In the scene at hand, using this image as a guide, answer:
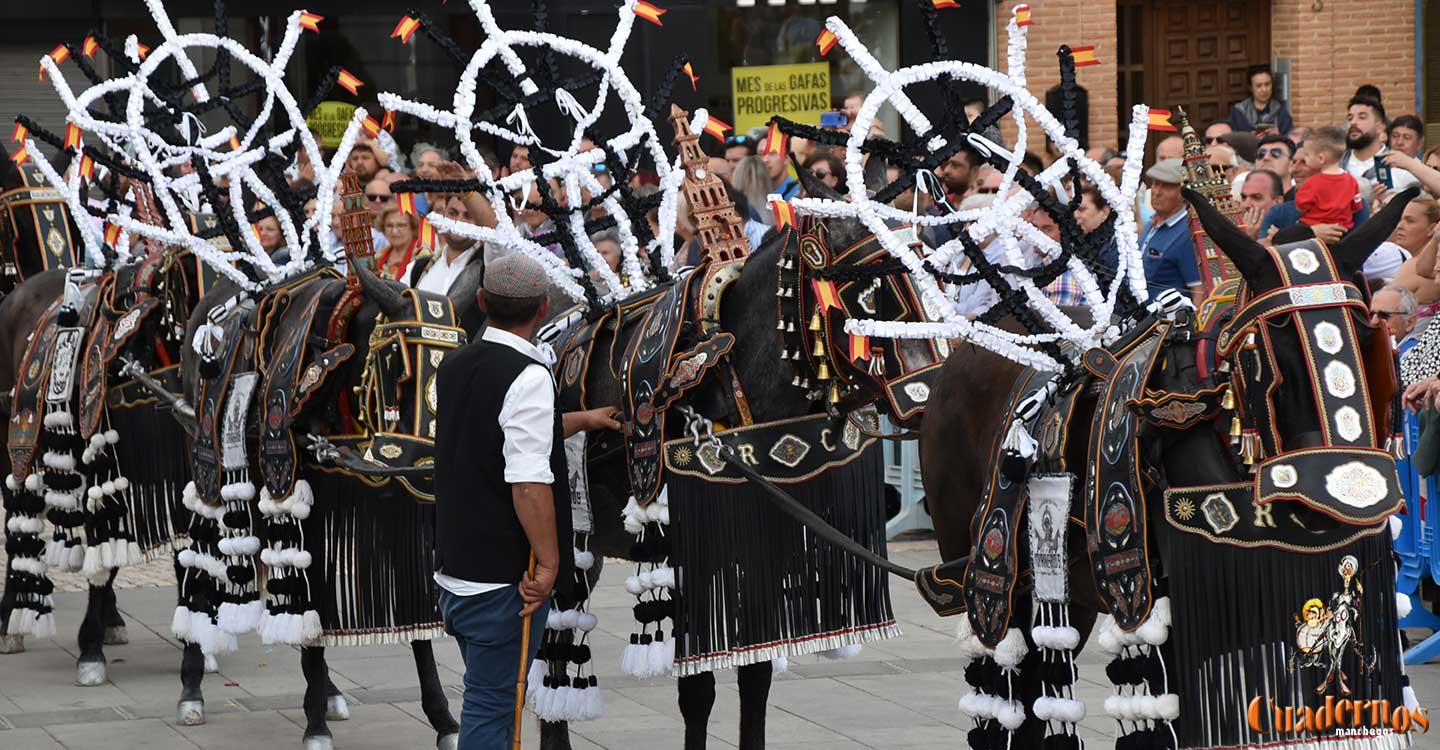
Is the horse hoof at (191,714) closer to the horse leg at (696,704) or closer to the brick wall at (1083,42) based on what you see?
the horse leg at (696,704)

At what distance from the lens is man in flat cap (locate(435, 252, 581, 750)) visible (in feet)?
16.8

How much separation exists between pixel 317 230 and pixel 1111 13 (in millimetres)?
11600

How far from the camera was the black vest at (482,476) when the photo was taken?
5.14 m

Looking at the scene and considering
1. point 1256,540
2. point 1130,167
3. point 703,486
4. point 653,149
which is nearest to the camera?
point 1256,540

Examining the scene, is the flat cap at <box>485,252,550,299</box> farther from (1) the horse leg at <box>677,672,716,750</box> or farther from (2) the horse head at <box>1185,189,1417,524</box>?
(2) the horse head at <box>1185,189,1417,524</box>

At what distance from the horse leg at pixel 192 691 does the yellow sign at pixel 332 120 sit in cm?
783

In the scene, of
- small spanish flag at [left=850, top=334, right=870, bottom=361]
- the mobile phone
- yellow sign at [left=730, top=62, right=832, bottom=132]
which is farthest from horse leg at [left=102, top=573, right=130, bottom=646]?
yellow sign at [left=730, top=62, right=832, bottom=132]

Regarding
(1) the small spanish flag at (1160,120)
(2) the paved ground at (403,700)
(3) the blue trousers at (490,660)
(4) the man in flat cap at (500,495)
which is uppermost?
(1) the small spanish flag at (1160,120)

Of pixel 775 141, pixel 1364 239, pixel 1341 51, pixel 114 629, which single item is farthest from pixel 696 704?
pixel 1341 51

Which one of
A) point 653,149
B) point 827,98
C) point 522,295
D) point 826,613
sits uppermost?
point 827,98

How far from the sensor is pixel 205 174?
24.7ft

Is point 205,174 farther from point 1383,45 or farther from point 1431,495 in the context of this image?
point 1383,45

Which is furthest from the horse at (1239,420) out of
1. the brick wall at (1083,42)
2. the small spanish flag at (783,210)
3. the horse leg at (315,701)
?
the brick wall at (1083,42)

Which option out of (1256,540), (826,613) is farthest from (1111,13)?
(1256,540)
